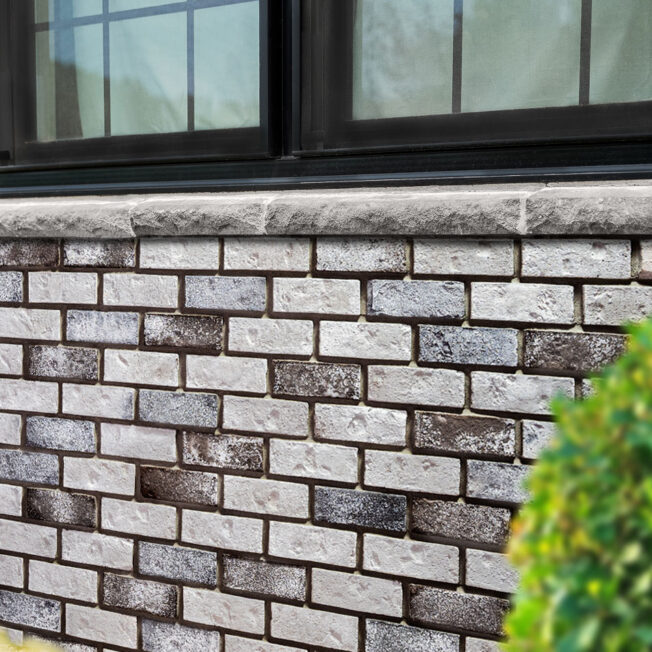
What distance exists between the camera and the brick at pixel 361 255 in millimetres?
2314

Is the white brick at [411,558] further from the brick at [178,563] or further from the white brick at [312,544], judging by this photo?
the brick at [178,563]

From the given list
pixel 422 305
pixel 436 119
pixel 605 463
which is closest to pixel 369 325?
pixel 422 305

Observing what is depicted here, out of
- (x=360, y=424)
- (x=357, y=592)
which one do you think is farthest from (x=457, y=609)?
(x=360, y=424)

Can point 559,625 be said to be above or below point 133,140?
below

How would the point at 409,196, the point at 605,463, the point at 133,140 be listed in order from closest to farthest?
1. the point at 605,463
2. the point at 409,196
3. the point at 133,140

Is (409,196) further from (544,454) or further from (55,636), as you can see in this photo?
(55,636)

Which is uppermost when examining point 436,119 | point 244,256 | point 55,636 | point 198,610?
point 436,119

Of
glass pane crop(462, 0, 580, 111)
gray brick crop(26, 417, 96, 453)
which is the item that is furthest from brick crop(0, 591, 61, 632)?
glass pane crop(462, 0, 580, 111)

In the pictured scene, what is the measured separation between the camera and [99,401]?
2795mm

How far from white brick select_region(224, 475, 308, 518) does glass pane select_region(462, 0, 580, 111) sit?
1.21 meters

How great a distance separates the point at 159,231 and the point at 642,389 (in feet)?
6.22

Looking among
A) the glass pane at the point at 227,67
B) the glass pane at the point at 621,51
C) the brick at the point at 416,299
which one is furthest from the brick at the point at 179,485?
the glass pane at the point at 621,51

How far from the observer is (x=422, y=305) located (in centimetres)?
229

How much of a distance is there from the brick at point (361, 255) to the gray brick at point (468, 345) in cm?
20
